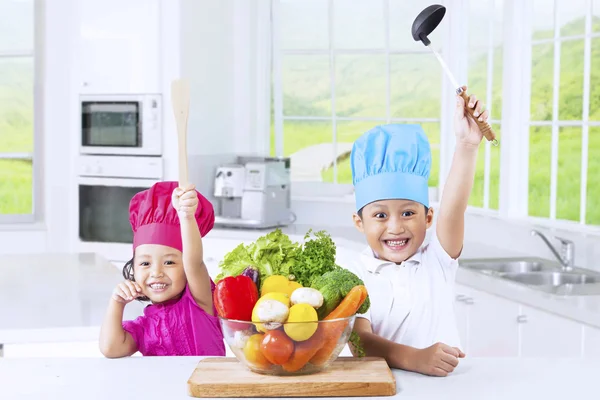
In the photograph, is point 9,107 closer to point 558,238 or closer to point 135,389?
point 558,238

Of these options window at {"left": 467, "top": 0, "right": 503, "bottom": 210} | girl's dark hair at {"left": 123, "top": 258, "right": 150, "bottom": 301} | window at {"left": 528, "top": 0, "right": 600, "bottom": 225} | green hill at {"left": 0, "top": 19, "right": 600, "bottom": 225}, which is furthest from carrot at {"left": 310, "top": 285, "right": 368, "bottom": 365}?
window at {"left": 528, "top": 0, "right": 600, "bottom": 225}

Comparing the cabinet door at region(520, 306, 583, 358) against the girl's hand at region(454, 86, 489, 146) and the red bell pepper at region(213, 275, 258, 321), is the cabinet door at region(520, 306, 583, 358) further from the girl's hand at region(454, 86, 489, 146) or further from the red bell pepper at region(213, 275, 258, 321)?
the red bell pepper at region(213, 275, 258, 321)

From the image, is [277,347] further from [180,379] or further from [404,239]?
[404,239]

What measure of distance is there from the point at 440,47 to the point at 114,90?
72.0 inches

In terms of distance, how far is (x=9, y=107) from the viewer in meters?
5.49

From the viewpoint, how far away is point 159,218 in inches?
72.5

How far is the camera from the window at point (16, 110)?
5.36m

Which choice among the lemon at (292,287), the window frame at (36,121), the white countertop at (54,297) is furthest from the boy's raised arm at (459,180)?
the window frame at (36,121)

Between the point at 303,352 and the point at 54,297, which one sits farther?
the point at 54,297

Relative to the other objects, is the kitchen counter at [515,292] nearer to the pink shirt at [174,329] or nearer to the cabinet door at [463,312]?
the cabinet door at [463,312]

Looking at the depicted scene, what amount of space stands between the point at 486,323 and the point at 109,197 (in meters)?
2.66

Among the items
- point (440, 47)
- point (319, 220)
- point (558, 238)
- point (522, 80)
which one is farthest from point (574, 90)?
point (558, 238)

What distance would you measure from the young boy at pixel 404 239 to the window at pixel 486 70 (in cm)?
271

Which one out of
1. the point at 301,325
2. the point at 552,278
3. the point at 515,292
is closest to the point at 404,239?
the point at 301,325
